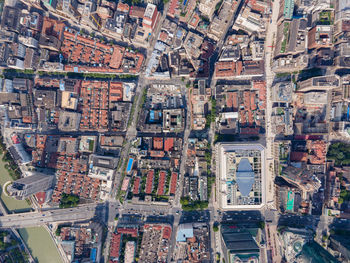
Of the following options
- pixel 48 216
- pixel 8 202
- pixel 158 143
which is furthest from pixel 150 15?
pixel 8 202

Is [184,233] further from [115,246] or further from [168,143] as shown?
[168,143]

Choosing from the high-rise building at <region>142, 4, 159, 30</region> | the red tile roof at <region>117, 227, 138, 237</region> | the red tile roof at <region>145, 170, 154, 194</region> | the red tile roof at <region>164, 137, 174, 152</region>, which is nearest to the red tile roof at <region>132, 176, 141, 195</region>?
the red tile roof at <region>145, 170, 154, 194</region>

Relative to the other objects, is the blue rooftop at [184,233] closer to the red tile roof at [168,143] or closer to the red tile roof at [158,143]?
the red tile roof at [168,143]

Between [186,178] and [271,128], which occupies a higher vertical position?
[271,128]

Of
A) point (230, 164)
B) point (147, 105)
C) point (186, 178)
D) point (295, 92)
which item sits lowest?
point (186, 178)

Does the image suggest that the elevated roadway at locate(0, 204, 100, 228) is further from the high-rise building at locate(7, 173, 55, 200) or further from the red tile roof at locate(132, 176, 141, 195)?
the red tile roof at locate(132, 176, 141, 195)

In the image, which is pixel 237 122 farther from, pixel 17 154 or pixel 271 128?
pixel 17 154

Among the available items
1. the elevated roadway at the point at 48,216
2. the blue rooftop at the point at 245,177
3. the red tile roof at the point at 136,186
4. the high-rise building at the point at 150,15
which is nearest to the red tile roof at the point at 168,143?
the red tile roof at the point at 136,186

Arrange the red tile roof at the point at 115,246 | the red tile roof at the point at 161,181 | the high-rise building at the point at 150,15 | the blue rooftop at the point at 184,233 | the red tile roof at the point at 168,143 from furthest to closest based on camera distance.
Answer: the red tile roof at the point at 161,181 < the red tile roof at the point at 168,143 < the red tile roof at the point at 115,246 < the blue rooftop at the point at 184,233 < the high-rise building at the point at 150,15

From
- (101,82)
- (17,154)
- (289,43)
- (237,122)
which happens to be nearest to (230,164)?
(237,122)
